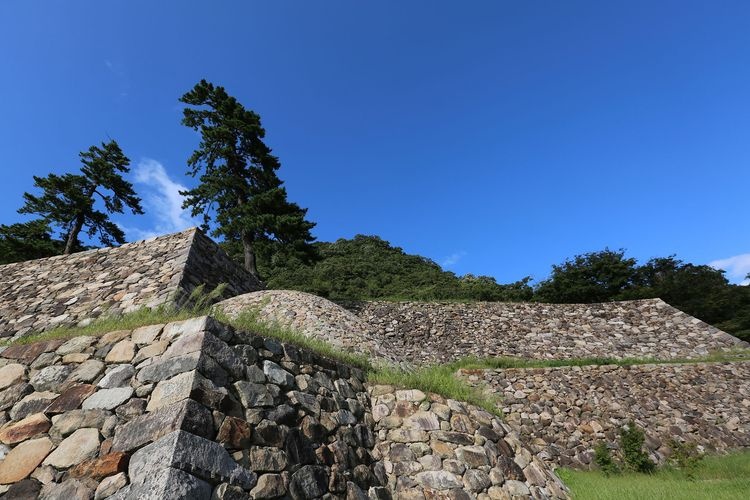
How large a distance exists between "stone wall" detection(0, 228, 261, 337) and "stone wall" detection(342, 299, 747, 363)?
6.22 meters

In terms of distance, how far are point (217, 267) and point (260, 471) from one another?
7.61 meters

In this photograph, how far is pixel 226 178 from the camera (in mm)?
16172

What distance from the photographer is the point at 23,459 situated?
2693 mm

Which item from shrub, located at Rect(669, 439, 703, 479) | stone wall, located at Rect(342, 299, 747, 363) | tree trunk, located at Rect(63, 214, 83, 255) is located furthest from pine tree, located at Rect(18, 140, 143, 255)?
shrub, located at Rect(669, 439, 703, 479)

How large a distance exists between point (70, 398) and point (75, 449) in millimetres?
596

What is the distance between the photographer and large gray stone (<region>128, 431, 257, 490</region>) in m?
2.28

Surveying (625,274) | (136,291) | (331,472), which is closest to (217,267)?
(136,291)

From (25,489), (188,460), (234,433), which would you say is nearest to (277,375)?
(234,433)

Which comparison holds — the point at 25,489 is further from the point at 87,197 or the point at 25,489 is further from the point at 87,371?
the point at 87,197

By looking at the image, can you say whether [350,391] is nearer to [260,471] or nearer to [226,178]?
[260,471]

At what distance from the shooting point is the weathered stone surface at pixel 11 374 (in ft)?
11.1

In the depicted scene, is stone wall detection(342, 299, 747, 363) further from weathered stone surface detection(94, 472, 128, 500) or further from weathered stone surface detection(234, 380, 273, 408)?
weathered stone surface detection(94, 472, 128, 500)

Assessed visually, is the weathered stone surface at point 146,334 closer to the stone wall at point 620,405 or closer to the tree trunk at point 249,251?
the stone wall at point 620,405

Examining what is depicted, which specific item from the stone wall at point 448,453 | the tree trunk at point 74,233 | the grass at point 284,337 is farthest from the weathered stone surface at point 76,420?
the tree trunk at point 74,233
